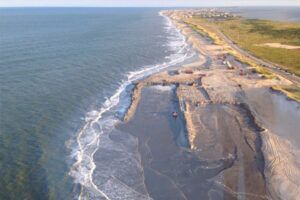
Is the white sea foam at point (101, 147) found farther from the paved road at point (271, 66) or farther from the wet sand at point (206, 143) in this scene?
the paved road at point (271, 66)

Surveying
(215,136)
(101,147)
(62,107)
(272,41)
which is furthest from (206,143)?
(272,41)

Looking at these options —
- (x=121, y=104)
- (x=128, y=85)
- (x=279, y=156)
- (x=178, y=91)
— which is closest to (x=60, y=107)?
(x=121, y=104)

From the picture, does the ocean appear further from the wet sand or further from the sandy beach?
the sandy beach

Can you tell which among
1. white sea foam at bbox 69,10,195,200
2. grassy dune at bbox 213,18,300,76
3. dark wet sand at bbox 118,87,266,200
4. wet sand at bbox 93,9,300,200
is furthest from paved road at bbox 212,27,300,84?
white sea foam at bbox 69,10,195,200

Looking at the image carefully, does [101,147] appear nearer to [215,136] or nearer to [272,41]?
[215,136]

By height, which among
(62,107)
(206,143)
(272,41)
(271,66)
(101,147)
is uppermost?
(272,41)

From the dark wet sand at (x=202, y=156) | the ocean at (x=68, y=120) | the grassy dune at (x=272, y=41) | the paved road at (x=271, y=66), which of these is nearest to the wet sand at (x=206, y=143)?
the dark wet sand at (x=202, y=156)

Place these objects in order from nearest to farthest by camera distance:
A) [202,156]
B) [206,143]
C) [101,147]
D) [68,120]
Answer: [202,156]
[101,147]
[206,143]
[68,120]
